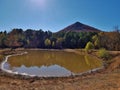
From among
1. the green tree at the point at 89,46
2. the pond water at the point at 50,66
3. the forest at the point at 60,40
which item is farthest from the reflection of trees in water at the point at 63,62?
the forest at the point at 60,40

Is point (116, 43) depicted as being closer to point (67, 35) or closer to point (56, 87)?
point (67, 35)

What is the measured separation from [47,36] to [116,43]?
4310 cm

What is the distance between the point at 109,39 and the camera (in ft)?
200

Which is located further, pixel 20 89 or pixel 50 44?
pixel 50 44

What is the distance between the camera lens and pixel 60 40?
82.3m

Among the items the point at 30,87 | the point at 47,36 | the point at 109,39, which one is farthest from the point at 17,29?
the point at 30,87

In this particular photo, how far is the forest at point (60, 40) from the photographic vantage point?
201ft

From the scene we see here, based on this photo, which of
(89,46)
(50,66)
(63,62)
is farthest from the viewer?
(89,46)

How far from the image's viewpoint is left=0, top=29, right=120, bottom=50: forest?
61112mm

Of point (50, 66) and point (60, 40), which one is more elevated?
point (60, 40)

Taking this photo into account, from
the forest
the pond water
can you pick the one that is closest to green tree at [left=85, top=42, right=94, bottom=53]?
the forest

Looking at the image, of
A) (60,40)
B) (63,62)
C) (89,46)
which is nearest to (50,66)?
(63,62)

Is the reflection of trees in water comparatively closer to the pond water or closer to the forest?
the pond water

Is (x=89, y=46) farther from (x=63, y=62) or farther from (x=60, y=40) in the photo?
(x=60, y=40)
